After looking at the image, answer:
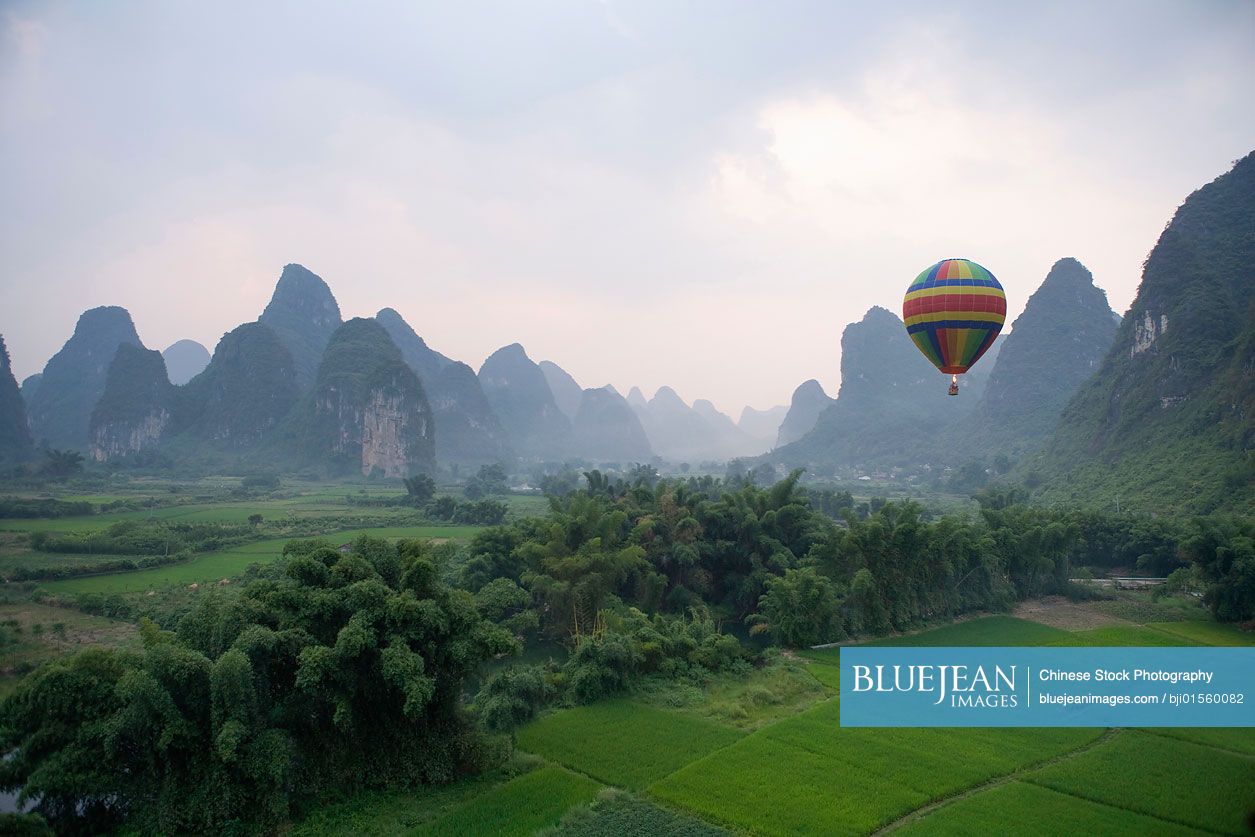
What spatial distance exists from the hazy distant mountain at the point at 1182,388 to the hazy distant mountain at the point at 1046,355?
16219 mm

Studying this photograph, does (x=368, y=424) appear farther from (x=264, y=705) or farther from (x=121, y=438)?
(x=264, y=705)

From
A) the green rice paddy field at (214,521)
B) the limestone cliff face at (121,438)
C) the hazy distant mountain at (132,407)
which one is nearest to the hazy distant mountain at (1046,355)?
the green rice paddy field at (214,521)

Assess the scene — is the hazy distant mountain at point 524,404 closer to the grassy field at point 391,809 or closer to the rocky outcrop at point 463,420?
the rocky outcrop at point 463,420

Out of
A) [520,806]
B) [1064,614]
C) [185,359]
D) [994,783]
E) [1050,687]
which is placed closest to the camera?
[520,806]

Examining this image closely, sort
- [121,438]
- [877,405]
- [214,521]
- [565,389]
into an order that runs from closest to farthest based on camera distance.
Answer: [214,521]
[121,438]
[877,405]
[565,389]

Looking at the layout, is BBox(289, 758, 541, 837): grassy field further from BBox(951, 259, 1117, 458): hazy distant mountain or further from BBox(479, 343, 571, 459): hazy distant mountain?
BBox(479, 343, 571, 459): hazy distant mountain

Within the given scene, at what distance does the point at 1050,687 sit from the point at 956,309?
626 centimetres

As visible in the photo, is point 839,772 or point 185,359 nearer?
point 839,772

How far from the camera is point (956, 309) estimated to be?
41.0ft

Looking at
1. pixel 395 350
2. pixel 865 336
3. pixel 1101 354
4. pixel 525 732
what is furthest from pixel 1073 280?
pixel 525 732

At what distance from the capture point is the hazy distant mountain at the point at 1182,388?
2684 centimetres

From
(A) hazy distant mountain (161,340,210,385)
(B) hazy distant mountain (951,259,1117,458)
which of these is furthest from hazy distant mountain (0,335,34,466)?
(A) hazy distant mountain (161,340,210,385)

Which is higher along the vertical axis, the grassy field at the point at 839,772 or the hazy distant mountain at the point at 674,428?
the hazy distant mountain at the point at 674,428

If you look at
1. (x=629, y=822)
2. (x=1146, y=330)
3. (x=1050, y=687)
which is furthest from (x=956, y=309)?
(x=1146, y=330)
